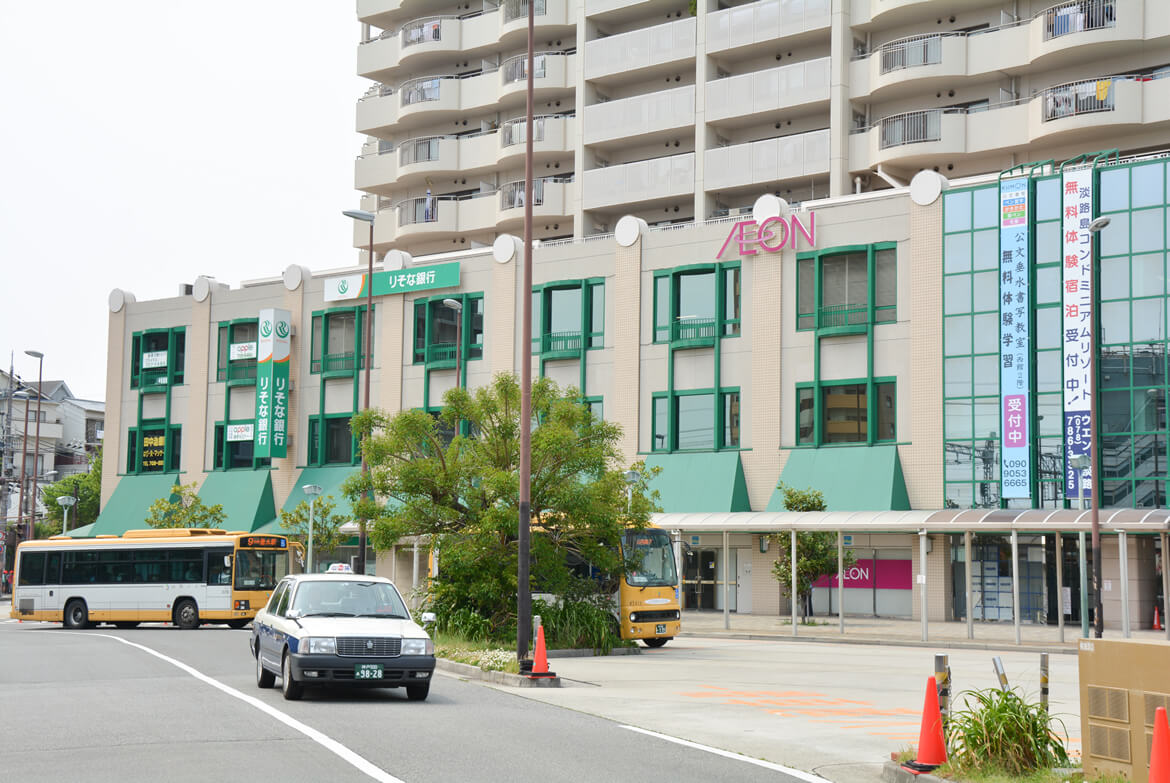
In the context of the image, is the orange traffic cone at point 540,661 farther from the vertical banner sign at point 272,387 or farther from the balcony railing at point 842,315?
the vertical banner sign at point 272,387

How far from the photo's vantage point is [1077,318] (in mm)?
36969

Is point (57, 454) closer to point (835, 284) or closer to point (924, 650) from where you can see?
point (835, 284)

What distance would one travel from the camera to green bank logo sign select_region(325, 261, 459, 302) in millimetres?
51531

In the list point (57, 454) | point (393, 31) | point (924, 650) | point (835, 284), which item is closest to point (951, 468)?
point (835, 284)

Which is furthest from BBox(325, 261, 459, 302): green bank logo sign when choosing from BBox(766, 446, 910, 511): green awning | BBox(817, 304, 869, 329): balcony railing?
BBox(766, 446, 910, 511): green awning

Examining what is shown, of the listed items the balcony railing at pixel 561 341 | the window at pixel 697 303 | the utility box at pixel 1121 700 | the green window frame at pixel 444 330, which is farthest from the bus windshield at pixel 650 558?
the green window frame at pixel 444 330

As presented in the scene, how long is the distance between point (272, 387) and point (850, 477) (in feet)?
85.6

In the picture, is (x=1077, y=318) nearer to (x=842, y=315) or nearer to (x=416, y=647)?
(x=842, y=315)

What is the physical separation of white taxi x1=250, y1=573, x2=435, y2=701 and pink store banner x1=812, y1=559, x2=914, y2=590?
26.6m

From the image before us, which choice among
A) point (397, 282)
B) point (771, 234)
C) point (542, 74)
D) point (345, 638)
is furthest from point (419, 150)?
point (345, 638)

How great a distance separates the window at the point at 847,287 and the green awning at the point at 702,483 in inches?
211

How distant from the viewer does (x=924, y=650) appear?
2961 centimetres

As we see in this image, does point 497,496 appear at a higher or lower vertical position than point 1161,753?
higher

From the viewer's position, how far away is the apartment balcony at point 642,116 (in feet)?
171
